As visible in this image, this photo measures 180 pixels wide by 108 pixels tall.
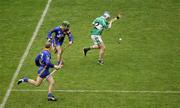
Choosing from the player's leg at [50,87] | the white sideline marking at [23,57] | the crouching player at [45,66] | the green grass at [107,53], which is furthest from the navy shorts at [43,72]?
the white sideline marking at [23,57]

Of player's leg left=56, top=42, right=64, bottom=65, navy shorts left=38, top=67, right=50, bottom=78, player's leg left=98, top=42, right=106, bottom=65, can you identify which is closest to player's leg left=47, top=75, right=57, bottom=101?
navy shorts left=38, top=67, right=50, bottom=78

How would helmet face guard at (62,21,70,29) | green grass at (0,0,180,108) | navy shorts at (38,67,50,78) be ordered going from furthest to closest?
helmet face guard at (62,21,70,29), green grass at (0,0,180,108), navy shorts at (38,67,50,78)

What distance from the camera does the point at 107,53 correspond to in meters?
24.9

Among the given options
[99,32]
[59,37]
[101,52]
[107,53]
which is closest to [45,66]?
[59,37]

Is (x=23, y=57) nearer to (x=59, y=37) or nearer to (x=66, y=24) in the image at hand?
(x=59, y=37)

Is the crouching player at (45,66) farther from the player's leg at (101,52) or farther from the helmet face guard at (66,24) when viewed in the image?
the player's leg at (101,52)

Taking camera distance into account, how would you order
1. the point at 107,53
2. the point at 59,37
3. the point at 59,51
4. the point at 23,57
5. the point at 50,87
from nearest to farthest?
the point at 50,87, the point at 59,37, the point at 59,51, the point at 23,57, the point at 107,53

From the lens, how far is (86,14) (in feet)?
98.0

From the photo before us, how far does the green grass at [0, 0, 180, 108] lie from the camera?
19.8m

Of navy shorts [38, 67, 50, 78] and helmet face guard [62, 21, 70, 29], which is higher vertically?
helmet face guard [62, 21, 70, 29]

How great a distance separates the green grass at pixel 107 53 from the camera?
781 inches

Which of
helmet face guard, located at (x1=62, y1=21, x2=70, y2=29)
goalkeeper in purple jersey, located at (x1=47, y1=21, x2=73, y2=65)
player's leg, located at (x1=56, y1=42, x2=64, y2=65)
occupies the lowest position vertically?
player's leg, located at (x1=56, y1=42, x2=64, y2=65)

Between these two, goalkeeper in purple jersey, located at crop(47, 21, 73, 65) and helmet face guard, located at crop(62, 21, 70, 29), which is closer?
helmet face guard, located at crop(62, 21, 70, 29)

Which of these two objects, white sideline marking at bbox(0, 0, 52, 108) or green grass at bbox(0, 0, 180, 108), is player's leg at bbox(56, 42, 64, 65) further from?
white sideline marking at bbox(0, 0, 52, 108)
